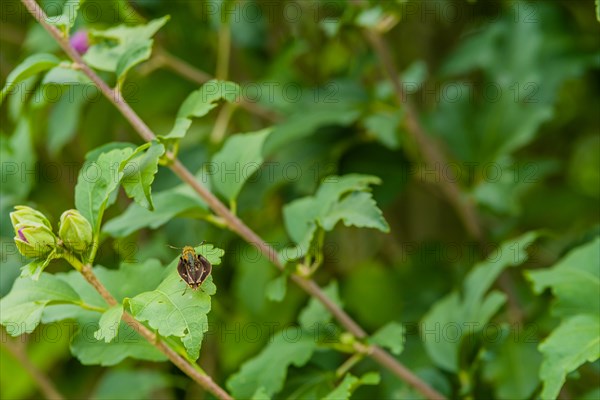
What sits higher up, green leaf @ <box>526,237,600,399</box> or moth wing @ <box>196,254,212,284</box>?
moth wing @ <box>196,254,212,284</box>

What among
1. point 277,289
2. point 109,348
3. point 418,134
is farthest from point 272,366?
point 418,134

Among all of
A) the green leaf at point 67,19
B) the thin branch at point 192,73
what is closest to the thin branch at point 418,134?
the thin branch at point 192,73

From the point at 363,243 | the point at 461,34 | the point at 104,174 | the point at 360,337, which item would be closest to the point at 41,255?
the point at 104,174

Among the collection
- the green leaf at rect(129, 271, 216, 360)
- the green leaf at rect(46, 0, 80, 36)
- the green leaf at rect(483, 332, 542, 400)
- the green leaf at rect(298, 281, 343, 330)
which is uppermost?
the green leaf at rect(46, 0, 80, 36)

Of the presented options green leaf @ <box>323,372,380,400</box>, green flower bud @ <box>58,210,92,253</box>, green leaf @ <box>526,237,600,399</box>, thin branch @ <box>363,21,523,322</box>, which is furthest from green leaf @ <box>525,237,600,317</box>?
green flower bud @ <box>58,210,92,253</box>

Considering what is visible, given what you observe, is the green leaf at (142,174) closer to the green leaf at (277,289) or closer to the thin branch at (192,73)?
the green leaf at (277,289)

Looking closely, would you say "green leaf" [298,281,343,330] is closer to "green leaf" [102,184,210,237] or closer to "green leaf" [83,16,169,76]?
"green leaf" [102,184,210,237]

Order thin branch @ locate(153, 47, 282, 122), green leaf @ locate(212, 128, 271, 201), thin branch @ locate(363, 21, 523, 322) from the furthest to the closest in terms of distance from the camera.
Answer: thin branch @ locate(153, 47, 282, 122) → thin branch @ locate(363, 21, 523, 322) → green leaf @ locate(212, 128, 271, 201)

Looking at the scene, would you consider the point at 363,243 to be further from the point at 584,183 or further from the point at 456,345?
the point at 456,345
